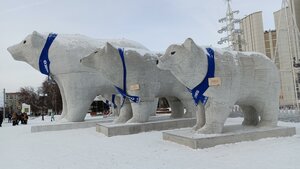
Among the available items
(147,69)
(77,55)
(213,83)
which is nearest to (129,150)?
(213,83)

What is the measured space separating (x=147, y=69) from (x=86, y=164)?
418 centimetres

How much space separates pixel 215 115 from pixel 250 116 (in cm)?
151

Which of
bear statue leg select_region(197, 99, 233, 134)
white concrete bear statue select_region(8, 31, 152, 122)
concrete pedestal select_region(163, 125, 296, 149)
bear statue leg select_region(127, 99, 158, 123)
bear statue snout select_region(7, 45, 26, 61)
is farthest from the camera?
bear statue snout select_region(7, 45, 26, 61)

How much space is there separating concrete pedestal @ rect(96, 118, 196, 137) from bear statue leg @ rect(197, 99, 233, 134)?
2.65m

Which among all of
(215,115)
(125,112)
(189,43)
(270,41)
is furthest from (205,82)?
(270,41)

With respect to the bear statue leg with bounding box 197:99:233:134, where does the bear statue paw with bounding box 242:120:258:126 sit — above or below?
below

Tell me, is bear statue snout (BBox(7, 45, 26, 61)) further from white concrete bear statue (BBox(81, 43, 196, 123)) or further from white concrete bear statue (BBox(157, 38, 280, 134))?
white concrete bear statue (BBox(157, 38, 280, 134))

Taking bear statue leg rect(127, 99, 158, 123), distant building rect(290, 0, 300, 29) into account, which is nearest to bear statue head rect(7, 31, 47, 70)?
bear statue leg rect(127, 99, 158, 123)

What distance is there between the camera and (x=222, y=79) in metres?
5.65

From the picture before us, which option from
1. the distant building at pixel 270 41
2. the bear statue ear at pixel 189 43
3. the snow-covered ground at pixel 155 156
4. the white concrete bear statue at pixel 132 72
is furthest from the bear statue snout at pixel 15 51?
the distant building at pixel 270 41

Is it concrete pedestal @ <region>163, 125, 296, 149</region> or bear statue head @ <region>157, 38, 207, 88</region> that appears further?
bear statue head @ <region>157, 38, 207, 88</region>

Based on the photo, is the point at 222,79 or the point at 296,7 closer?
the point at 222,79

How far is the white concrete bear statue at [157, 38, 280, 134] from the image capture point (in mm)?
5641

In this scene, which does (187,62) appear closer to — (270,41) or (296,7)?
(296,7)
